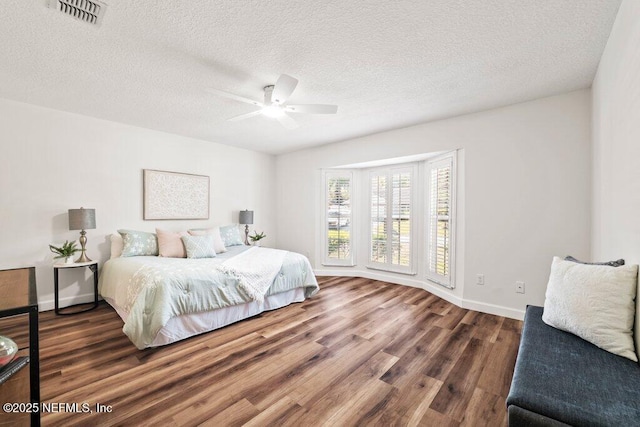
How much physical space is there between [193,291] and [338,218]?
312 centimetres

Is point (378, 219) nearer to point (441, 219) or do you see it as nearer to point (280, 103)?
point (441, 219)

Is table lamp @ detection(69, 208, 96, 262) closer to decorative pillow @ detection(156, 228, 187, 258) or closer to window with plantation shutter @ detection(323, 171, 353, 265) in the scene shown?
decorative pillow @ detection(156, 228, 187, 258)

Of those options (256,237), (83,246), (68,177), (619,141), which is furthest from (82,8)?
(256,237)

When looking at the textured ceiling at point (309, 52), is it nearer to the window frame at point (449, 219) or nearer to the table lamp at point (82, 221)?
the window frame at point (449, 219)

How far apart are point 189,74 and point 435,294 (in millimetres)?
4091

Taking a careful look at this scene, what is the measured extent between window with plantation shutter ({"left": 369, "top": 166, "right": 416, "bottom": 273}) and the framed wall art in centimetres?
298

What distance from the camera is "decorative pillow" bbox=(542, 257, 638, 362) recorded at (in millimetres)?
1417

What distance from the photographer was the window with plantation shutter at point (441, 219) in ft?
12.3

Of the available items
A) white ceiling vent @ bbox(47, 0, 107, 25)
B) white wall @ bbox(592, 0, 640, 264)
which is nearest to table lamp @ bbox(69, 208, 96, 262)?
white ceiling vent @ bbox(47, 0, 107, 25)

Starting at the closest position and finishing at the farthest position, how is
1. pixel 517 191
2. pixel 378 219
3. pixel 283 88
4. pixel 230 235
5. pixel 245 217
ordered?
pixel 283 88 → pixel 517 191 → pixel 230 235 → pixel 378 219 → pixel 245 217

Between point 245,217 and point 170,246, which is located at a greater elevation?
point 245,217

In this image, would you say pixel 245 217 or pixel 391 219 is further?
pixel 245 217

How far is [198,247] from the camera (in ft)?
12.4

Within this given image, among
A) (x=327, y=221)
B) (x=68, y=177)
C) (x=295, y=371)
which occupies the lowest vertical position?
(x=295, y=371)
